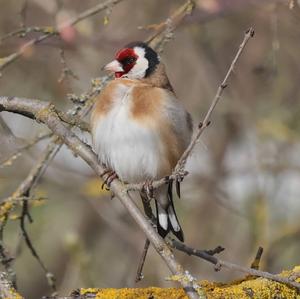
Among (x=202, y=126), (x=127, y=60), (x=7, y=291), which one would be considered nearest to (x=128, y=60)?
(x=127, y=60)

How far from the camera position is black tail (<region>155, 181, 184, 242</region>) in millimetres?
3510

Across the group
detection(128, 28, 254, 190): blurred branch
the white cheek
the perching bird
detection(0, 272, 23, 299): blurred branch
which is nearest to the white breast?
the perching bird

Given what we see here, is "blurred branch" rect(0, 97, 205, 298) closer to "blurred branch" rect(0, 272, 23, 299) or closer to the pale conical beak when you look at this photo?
"blurred branch" rect(0, 272, 23, 299)

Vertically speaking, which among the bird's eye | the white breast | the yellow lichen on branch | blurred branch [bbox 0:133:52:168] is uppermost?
the bird's eye

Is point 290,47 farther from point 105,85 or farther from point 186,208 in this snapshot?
point 105,85

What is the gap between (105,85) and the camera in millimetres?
3369

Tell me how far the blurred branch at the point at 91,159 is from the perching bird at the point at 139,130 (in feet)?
2.67

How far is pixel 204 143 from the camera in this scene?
17.8ft

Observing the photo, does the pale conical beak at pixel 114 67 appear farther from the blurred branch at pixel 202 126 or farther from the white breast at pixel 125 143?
the blurred branch at pixel 202 126

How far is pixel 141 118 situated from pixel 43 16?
3.08 meters

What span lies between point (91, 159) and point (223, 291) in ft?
1.89

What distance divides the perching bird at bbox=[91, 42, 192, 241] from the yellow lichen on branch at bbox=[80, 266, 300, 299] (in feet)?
3.31

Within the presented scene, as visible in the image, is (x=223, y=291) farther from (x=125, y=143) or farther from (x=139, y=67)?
(x=139, y=67)

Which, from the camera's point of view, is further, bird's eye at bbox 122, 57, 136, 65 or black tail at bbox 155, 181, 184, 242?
Answer: bird's eye at bbox 122, 57, 136, 65
